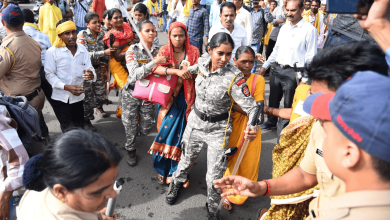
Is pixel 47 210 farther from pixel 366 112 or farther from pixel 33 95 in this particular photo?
pixel 33 95

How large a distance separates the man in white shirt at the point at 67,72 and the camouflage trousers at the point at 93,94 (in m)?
0.58

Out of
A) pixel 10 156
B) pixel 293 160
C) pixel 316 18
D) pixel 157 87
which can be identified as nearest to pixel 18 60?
pixel 157 87

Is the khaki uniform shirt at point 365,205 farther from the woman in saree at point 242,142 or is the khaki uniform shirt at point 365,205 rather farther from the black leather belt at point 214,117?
the woman in saree at point 242,142

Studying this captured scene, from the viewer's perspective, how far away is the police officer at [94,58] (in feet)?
13.4

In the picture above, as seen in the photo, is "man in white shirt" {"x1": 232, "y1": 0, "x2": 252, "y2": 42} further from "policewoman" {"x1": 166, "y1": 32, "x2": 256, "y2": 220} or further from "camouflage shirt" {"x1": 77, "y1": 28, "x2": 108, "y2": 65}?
"policewoman" {"x1": 166, "y1": 32, "x2": 256, "y2": 220}

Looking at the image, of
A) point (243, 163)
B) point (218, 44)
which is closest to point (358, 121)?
point (218, 44)

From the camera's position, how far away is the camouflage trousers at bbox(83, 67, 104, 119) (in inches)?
166

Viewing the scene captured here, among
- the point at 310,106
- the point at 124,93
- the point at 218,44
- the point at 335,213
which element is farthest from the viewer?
the point at 124,93

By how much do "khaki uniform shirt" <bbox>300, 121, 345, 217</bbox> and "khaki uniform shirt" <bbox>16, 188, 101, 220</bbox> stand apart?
103 cm

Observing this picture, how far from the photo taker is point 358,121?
74cm

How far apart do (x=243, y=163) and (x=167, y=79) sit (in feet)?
4.06

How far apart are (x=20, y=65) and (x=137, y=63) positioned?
131 centimetres

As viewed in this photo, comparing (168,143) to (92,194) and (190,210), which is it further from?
(92,194)

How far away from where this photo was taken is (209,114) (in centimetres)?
258
